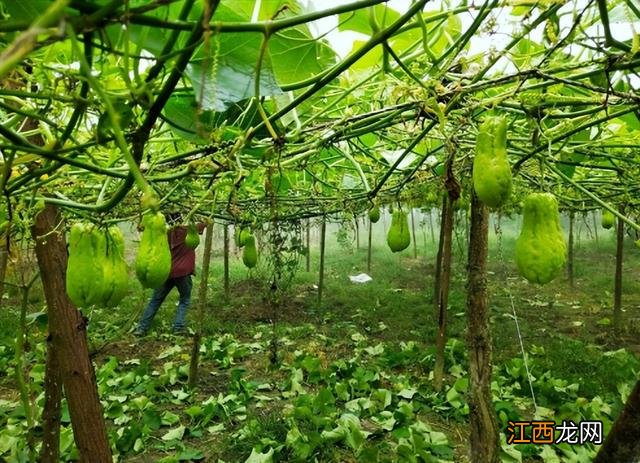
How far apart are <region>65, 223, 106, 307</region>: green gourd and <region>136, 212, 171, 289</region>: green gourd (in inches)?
3.0

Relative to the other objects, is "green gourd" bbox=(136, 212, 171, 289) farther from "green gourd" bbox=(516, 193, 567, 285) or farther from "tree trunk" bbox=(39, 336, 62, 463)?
"tree trunk" bbox=(39, 336, 62, 463)

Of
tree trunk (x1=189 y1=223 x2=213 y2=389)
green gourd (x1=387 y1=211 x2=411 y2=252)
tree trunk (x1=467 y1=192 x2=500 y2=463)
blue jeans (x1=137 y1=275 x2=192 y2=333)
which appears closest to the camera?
tree trunk (x1=467 y1=192 x2=500 y2=463)

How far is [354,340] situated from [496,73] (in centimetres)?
504

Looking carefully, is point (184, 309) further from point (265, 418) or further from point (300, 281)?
point (300, 281)

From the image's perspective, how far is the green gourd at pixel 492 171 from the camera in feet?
3.06

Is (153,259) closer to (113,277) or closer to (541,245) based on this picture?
(113,277)

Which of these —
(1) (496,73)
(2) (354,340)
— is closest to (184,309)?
(2) (354,340)

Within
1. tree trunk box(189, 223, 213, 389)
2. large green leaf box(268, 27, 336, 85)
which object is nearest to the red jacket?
tree trunk box(189, 223, 213, 389)

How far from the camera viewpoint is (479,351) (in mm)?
2088

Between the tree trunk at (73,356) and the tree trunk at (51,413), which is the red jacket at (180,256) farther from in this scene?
the tree trunk at (73,356)

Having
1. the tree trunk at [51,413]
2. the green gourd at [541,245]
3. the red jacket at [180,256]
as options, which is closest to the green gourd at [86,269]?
the green gourd at [541,245]

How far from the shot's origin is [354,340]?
19.7ft

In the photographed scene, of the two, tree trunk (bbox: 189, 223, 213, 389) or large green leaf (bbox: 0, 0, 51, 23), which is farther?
tree trunk (bbox: 189, 223, 213, 389)

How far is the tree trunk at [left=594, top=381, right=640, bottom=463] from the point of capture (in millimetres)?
1311
